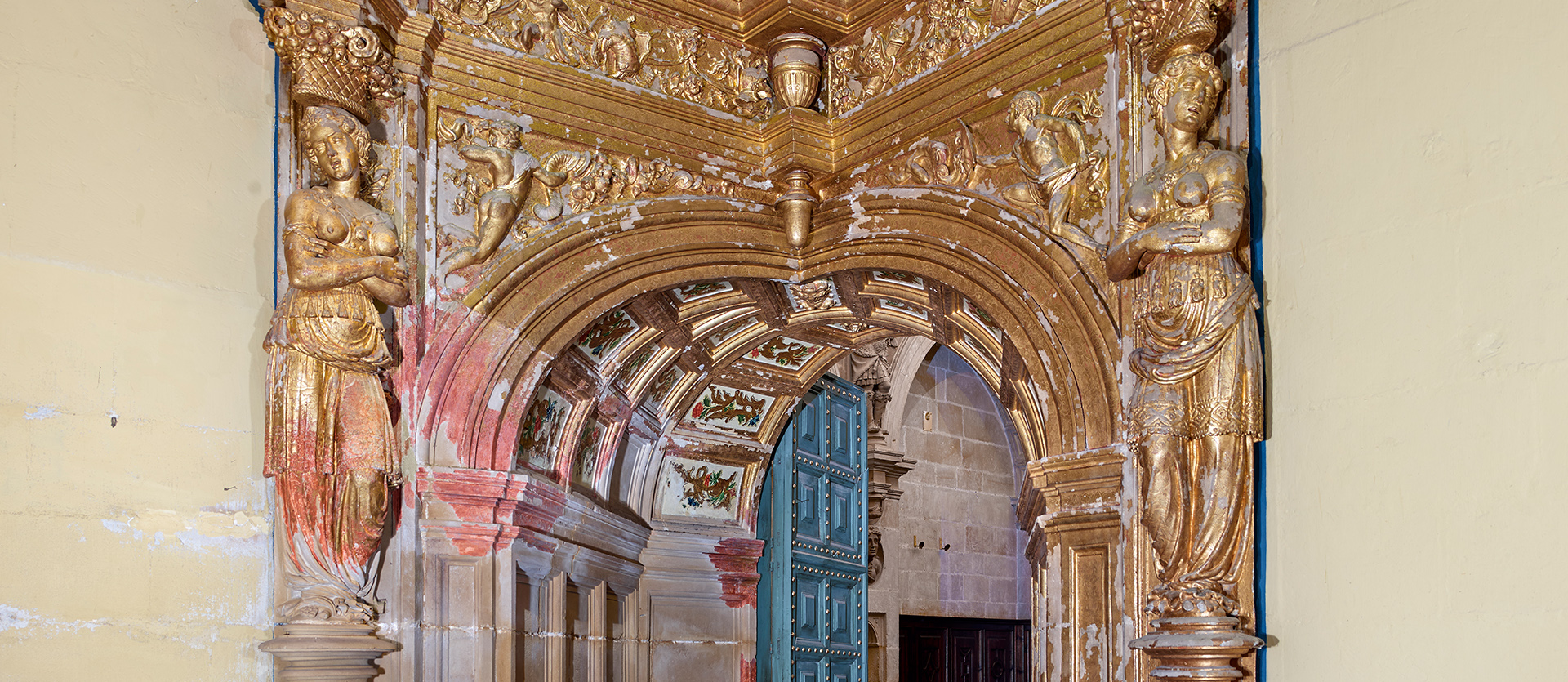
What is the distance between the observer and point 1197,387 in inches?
165

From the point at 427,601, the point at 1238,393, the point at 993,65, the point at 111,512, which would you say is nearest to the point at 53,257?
the point at 111,512

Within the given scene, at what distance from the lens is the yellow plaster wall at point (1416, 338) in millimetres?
3629

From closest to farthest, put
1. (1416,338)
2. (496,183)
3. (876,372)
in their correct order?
1. (1416,338)
2. (496,183)
3. (876,372)

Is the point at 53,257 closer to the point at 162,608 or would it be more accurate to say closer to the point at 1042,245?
the point at 162,608

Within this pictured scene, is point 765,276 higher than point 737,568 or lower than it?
higher

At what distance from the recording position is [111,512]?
4363 mm

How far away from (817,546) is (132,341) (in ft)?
13.8

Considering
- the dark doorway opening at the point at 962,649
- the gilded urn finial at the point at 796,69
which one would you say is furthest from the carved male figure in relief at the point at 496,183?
the dark doorway opening at the point at 962,649

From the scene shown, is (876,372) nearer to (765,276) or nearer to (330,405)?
(765,276)

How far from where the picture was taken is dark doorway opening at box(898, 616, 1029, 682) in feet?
30.6

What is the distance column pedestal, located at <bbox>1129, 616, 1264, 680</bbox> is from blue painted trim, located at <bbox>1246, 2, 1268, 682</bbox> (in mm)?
141

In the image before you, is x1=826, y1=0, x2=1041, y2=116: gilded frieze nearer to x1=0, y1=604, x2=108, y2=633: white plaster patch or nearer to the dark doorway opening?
x1=0, y1=604, x2=108, y2=633: white plaster patch

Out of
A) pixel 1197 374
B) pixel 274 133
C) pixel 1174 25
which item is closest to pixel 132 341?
pixel 274 133

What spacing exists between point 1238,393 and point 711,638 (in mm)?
3939
